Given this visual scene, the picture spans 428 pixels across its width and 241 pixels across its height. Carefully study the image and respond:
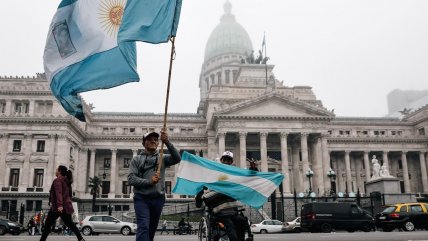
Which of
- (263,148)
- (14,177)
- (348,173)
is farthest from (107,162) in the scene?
(348,173)

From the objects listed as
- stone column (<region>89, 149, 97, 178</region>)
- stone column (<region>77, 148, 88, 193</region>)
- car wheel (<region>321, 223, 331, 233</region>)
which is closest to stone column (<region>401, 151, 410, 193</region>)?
car wheel (<region>321, 223, 331, 233</region>)

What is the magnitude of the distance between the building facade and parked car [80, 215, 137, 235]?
2353cm

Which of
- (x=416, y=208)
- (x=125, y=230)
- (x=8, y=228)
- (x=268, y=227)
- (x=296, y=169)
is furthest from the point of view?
(x=296, y=169)

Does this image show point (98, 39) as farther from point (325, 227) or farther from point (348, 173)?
point (348, 173)

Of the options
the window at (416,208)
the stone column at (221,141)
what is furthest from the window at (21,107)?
the window at (416,208)

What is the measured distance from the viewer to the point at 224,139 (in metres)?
57.8

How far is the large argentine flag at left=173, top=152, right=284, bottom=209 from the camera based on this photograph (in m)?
9.41

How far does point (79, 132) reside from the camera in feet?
199

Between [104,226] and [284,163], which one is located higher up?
[284,163]

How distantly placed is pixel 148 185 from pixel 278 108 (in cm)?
5331

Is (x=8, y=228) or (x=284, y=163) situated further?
(x=284, y=163)

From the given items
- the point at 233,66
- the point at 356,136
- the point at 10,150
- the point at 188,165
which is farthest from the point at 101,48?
the point at 233,66

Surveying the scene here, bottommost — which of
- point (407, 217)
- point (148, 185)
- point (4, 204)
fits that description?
point (407, 217)

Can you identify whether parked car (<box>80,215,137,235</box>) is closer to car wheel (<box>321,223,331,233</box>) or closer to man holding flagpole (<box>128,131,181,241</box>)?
car wheel (<box>321,223,331,233</box>)
